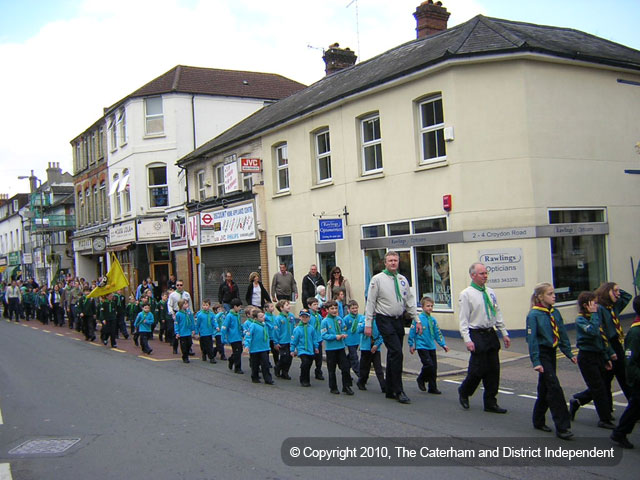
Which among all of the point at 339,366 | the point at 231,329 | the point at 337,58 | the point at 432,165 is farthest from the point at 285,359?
the point at 337,58

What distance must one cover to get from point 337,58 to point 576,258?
14231 mm

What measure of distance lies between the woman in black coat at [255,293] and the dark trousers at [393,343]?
6380 millimetres

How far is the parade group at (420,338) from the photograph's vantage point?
6.52m

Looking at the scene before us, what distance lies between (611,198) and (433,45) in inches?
242

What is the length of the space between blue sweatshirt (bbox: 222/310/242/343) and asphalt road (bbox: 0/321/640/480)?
0.66 meters

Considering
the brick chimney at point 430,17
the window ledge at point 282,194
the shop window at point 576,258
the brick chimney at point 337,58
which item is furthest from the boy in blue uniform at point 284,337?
the brick chimney at point 337,58

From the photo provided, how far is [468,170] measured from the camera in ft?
46.8

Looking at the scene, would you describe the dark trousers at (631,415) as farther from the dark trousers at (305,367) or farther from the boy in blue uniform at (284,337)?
the boy in blue uniform at (284,337)

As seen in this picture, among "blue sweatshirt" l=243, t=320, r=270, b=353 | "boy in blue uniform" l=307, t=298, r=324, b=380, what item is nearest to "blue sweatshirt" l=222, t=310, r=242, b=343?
"blue sweatshirt" l=243, t=320, r=270, b=353

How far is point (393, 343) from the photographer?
8.21 meters

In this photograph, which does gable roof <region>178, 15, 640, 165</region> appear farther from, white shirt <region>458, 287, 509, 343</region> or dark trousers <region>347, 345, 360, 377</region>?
white shirt <region>458, 287, 509, 343</region>

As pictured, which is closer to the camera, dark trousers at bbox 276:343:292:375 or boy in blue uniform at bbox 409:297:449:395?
boy in blue uniform at bbox 409:297:449:395

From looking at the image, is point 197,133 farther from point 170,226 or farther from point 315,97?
point 315,97

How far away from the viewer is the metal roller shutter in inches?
891
